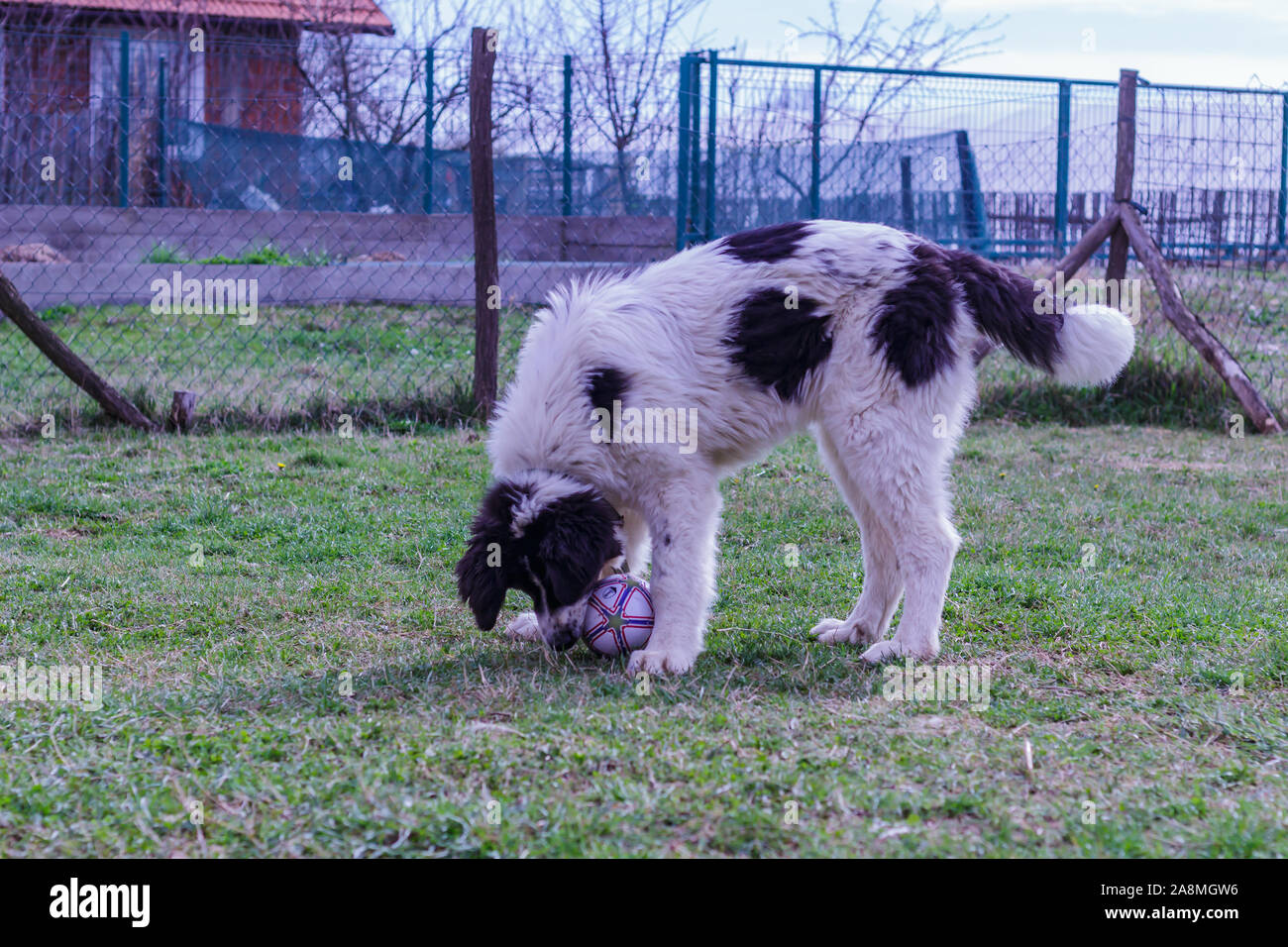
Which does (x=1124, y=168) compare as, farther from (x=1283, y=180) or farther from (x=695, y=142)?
(x=695, y=142)

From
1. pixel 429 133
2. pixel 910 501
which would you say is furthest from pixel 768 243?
pixel 429 133

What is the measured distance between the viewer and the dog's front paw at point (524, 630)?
13.9ft

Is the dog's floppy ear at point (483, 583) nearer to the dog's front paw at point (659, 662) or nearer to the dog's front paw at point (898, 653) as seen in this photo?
the dog's front paw at point (659, 662)

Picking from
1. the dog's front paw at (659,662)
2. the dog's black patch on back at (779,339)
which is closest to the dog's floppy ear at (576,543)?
the dog's front paw at (659,662)

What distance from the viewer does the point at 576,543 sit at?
375 cm

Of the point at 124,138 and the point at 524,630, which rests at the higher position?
the point at 124,138

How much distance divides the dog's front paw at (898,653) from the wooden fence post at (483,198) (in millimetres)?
4391

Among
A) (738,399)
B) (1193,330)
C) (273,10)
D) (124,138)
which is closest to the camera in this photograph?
(738,399)

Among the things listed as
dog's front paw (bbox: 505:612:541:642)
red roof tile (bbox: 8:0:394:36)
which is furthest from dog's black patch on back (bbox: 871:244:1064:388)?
red roof tile (bbox: 8:0:394:36)

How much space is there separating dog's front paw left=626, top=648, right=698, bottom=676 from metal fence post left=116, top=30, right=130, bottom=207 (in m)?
8.59

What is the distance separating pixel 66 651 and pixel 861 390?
2.76 m

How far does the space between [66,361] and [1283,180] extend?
932cm
